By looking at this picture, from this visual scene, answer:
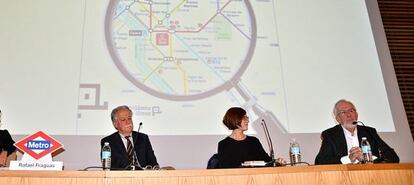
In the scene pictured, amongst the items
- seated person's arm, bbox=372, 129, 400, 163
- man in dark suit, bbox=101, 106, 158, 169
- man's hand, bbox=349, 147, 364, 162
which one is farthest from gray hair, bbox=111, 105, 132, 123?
seated person's arm, bbox=372, 129, 400, 163

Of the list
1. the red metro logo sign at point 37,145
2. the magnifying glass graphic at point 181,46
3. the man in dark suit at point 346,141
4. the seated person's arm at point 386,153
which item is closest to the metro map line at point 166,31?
the magnifying glass graphic at point 181,46

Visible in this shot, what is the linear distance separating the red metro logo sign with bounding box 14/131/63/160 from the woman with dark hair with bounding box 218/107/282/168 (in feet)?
3.79

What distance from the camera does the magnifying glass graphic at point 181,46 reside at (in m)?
3.27

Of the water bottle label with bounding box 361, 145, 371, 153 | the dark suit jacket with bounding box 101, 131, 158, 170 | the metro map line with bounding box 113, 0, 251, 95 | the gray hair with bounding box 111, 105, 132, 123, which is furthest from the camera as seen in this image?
the metro map line with bounding box 113, 0, 251, 95

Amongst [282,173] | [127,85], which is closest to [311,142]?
[282,173]

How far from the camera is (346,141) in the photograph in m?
2.98

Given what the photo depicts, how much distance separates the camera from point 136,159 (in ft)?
9.03

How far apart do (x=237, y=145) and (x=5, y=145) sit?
1658 mm

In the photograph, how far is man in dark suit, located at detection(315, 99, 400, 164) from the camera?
287 centimetres

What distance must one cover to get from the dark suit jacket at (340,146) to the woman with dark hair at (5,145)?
7.30ft

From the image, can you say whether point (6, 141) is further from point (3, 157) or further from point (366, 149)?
point (366, 149)

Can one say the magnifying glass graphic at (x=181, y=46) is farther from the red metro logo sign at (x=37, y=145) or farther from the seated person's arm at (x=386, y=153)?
the red metro logo sign at (x=37, y=145)

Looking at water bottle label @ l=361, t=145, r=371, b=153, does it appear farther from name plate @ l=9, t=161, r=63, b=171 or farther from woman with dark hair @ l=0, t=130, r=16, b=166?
woman with dark hair @ l=0, t=130, r=16, b=166

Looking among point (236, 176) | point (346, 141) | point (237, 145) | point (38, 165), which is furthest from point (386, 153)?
point (38, 165)
